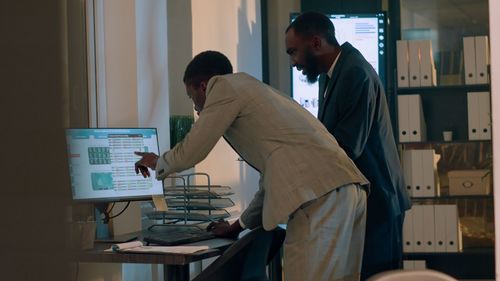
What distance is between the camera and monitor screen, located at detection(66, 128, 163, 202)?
8.66ft

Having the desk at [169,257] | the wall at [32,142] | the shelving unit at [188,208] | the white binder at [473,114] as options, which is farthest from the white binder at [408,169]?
the wall at [32,142]

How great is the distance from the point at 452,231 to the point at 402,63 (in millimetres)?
1201

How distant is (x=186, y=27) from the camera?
13.4 ft

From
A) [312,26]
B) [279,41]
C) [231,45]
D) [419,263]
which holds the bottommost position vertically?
[419,263]

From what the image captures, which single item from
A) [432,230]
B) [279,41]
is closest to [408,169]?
[432,230]

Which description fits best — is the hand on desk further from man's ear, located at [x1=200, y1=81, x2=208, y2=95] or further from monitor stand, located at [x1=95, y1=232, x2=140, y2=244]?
man's ear, located at [x1=200, y1=81, x2=208, y2=95]

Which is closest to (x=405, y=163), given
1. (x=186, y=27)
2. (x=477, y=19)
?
(x=477, y=19)

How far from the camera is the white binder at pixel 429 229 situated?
5.06m

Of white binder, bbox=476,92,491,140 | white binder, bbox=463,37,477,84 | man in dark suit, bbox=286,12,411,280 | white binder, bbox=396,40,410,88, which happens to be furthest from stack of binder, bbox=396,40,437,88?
man in dark suit, bbox=286,12,411,280

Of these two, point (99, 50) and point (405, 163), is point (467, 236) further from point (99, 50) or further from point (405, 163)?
point (99, 50)

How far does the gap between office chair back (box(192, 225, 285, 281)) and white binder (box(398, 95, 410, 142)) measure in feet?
9.82

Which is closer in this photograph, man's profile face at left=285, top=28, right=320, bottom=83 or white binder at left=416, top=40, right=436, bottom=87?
man's profile face at left=285, top=28, right=320, bottom=83

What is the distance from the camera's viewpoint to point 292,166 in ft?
7.20

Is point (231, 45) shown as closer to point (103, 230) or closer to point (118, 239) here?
point (103, 230)
